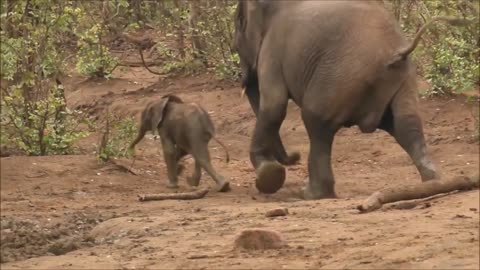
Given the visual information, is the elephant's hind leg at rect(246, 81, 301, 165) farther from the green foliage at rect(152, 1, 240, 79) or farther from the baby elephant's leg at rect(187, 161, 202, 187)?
the green foliage at rect(152, 1, 240, 79)

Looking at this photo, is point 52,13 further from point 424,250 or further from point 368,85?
point 424,250

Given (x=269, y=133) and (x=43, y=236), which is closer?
(x=43, y=236)

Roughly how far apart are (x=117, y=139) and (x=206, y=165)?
1.53 m

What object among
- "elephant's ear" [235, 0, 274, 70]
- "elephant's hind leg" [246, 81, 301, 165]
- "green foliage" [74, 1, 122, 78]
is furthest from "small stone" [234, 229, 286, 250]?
"green foliage" [74, 1, 122, 78]

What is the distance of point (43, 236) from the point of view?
8414 millimetres

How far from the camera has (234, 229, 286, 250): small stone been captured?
720 cm

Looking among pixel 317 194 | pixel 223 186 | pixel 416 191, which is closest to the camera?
pixel 416 191

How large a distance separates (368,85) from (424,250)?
2.97m

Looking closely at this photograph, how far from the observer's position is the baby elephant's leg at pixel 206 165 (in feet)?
34.5

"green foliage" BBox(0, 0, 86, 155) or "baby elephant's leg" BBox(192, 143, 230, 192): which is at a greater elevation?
"green foliage" BBox(0, 0, 86, 155)

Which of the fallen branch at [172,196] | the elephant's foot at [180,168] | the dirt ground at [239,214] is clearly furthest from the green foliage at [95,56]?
the fallen branch at [172,196]

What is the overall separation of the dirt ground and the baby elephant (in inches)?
A: 9.9

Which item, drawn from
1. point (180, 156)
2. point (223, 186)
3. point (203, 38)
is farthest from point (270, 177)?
point (203, 38)

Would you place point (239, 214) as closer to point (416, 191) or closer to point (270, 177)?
point (416, 191)
